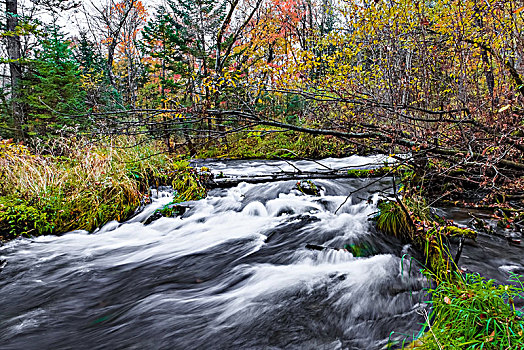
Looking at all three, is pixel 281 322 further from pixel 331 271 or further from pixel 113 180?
pixel 113 180

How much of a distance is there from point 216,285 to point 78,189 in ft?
A: 10.7

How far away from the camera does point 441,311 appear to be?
1979 mm

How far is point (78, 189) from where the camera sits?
482cm

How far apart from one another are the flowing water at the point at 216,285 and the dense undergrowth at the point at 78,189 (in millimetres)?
252

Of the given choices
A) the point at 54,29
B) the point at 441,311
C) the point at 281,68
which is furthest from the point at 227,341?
the point at 54,29

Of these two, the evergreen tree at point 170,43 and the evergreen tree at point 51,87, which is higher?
the evergreen tree at point 170,43

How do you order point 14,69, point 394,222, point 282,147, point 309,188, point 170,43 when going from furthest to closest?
point 170,43 < point 14,69 < point 282,147 < point 309,188 < point 394,222

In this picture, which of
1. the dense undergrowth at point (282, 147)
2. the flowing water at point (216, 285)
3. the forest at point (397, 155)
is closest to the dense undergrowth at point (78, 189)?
the forest at point (397, 155)

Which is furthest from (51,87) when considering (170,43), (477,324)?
(477,324)

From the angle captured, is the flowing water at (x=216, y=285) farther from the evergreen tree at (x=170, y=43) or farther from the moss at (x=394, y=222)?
the evergreen tree at (x=170, y=43)

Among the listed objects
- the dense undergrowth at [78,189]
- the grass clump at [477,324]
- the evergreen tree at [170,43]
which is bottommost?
the grass clump at [477,324]

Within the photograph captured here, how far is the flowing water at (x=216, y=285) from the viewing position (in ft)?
7.73

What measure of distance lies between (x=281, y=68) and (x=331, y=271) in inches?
199

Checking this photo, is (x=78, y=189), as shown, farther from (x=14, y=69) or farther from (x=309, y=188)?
(x=14, y=69)
